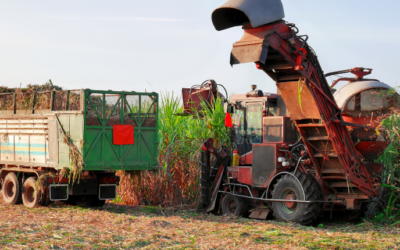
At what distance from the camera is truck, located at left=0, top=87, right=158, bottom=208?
1213 cm

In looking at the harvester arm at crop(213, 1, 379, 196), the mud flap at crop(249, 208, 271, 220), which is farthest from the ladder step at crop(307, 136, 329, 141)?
the mud flap at crop(249, 208, 271, 220)

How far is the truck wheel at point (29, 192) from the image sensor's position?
13.3 m

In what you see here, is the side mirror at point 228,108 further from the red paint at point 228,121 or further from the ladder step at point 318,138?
the ladder step at point 318,138

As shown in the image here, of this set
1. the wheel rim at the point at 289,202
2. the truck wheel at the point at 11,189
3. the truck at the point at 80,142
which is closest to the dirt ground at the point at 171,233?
the wheel rim at the point at 289,202

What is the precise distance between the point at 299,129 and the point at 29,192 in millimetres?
7293

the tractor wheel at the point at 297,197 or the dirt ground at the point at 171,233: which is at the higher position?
the tractor wheel at the point at 297,197

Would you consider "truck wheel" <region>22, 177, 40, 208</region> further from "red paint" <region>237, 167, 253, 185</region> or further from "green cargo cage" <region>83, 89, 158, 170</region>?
"red paint" <region>237, 167, 253, 185</region>

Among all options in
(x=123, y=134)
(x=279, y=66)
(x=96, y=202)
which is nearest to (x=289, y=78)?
(x=279, y=66)

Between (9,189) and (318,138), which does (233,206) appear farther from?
(9,189)

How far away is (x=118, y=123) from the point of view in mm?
12570

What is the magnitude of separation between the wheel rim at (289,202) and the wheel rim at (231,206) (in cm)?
184

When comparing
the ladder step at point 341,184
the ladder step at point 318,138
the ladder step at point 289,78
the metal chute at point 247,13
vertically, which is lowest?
the ladder step at point 341,184

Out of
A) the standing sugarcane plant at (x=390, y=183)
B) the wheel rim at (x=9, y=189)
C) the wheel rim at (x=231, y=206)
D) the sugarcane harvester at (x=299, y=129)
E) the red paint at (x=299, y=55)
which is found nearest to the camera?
the sugarcane harvester at (x=299, y=129)

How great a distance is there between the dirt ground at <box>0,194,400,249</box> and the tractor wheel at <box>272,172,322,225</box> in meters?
0.35
